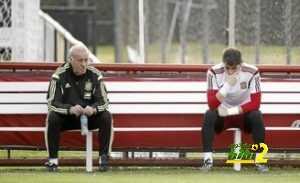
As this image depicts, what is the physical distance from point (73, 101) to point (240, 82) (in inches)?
58.9

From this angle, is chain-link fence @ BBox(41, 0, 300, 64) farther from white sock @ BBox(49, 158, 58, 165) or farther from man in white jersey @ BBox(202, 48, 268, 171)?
white sock @ BBox(49, 158, 58, 165)

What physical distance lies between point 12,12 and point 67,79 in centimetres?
224

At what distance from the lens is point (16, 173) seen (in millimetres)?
9523

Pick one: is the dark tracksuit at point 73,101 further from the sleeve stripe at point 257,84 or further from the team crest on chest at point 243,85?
the sleeve stripe at point 257,84

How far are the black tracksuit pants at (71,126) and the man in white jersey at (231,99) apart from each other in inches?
33.9

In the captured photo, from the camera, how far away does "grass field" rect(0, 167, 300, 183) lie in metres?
8.90

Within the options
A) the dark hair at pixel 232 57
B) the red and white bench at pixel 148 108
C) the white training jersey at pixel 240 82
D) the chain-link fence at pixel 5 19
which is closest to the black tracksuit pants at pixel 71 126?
the red and white bench at pixel 148 108

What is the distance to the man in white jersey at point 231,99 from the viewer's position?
31.7ft

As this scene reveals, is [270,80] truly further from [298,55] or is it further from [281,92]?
[298,55]

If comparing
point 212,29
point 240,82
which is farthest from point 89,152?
point 212,29

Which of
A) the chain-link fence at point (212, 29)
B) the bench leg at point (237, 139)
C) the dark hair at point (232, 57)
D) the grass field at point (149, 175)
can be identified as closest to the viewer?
the grass field at point (149, 175)

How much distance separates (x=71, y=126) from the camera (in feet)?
31.8

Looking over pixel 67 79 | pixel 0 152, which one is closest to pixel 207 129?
pixel 67 79

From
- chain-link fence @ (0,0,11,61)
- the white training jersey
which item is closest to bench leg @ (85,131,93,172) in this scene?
the white training jersey
